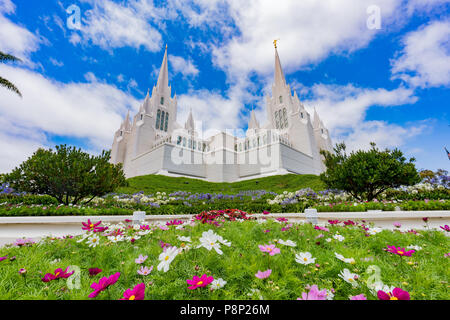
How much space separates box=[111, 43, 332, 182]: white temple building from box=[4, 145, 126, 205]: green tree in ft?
73.3

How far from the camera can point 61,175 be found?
706 cm

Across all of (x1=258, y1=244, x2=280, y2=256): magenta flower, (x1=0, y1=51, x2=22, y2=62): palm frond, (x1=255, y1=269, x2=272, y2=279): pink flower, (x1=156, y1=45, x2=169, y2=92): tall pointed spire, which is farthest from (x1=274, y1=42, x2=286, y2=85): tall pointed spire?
(x1=255, y1=269, x2=272, y2=279): pink flower

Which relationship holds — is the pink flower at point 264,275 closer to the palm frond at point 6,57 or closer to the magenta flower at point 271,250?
the magenta flower at point 271,250

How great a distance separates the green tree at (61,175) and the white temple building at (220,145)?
2235cm

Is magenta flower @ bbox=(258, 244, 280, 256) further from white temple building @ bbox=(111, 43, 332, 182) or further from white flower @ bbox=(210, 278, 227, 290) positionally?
white temple building @ bbox=(111, 43, 332, 182)

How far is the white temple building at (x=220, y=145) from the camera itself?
3228 centimetres

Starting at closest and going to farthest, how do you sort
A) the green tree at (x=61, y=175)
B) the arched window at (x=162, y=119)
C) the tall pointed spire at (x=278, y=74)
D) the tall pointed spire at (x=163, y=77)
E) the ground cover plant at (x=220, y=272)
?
the ground cover plant at (x=220, y=272) → the green tree at (x=61, y=175) → the arched window at (x=162, y=119) → the tall pointed spire at (x=163, y=77) → the tall pointed spire at (x=278, y=74)

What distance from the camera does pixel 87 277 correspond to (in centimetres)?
165

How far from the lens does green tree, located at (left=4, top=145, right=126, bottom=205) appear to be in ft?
23.2

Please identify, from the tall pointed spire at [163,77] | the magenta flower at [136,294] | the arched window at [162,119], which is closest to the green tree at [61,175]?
the magenta flower at [136,294]

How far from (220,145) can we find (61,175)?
96.1 ft
